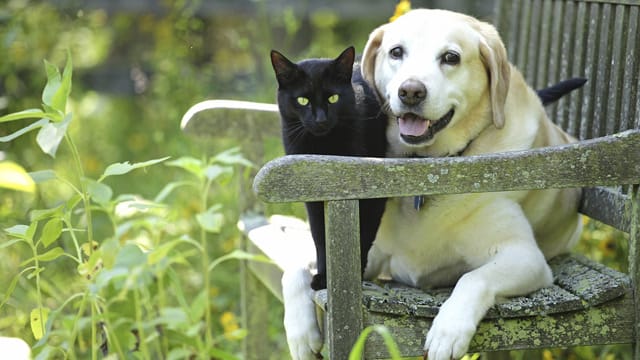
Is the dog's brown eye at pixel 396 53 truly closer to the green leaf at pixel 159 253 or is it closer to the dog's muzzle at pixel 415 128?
the dog's muzzle at pixel 415 128

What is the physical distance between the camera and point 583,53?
98.3 inches

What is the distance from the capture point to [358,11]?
6.43 metres

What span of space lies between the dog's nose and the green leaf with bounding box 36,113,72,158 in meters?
0.68

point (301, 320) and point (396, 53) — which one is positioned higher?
point (396, 53)

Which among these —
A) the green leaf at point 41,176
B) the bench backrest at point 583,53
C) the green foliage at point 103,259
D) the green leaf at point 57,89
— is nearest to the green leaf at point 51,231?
the green foliage at point 103,259

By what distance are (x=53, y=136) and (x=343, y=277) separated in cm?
62

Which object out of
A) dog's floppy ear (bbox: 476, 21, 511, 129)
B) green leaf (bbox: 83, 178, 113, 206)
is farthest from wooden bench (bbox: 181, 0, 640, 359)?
green leaf (bbox: 83, 178, 113, 206)

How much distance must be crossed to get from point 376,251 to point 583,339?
528 mm

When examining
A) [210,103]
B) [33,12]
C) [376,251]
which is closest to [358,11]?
[33,12]

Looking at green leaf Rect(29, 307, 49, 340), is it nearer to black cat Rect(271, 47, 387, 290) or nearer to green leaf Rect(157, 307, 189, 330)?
green leaf Rect(157, 307, 189, 330)

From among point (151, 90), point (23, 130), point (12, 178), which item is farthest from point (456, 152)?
point (151, 90)

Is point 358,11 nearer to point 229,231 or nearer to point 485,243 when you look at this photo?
point 229,231

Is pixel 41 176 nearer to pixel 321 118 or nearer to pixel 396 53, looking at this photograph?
pixel 321 118

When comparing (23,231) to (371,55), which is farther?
(371,55)
